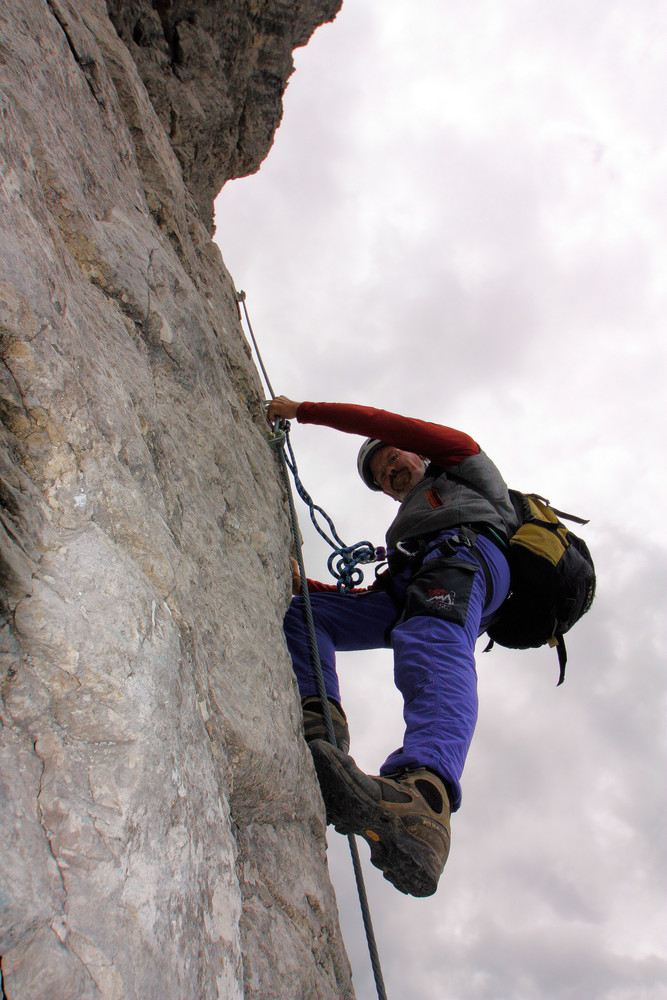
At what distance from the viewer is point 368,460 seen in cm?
550

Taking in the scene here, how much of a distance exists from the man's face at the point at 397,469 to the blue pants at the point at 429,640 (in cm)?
102

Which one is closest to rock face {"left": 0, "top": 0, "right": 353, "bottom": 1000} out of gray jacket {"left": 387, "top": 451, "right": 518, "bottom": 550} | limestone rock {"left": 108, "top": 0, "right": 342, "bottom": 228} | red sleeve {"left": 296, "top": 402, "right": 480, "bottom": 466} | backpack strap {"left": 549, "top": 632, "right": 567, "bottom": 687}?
red sleeve {"left": 296, "top": 402, "right": 480, "bottom": 466}

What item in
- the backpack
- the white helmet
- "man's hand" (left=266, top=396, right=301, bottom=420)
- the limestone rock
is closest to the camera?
the backpack

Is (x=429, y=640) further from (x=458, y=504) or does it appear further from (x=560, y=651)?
(x=560, y=651)

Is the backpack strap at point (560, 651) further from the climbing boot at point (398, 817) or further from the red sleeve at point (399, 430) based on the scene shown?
the climbing boot at point (398, 817)

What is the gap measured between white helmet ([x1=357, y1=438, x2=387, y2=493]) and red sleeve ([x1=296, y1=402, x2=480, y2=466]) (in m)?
0.91

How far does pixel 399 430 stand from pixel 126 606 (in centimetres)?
290

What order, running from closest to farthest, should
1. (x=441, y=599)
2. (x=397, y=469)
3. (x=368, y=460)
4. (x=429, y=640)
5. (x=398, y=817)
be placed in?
(x=398, y=817) → (x=429, y=640) → (x=441, y=599) → (x=397, y=469) → (x=368, y=460)

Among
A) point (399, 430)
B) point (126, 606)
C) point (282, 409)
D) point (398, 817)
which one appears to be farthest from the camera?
point (282, 409)

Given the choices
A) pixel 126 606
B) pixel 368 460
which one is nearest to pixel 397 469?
pixel 368 460

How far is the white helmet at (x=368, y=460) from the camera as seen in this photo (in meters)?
5.47

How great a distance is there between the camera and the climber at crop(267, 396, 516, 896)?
2.86m

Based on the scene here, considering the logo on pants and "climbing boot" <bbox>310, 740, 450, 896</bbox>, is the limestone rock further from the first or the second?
"climbing boot" <bbox>310, 740, 450, 896</bbox>

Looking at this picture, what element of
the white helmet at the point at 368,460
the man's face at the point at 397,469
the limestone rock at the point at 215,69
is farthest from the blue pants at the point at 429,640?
the limestone rock at the point at 215,69
